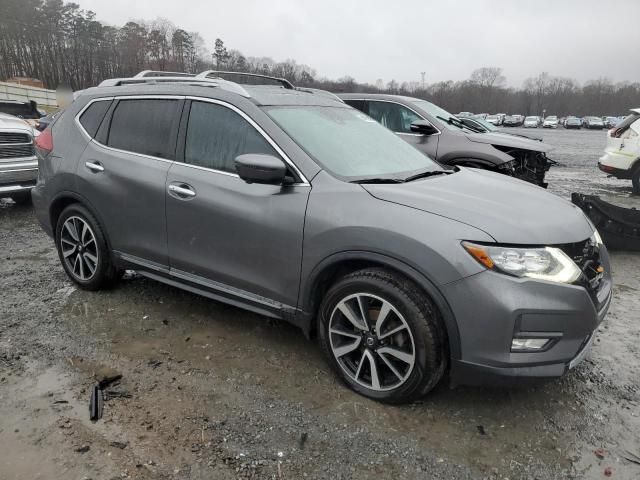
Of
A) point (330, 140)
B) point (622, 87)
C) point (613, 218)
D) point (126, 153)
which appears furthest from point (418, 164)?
point (622, 87)

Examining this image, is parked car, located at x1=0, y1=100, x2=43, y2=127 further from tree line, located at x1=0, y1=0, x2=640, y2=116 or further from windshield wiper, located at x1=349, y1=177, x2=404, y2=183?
tree line, located at x1=0, y1=0, x2=640, y2=116

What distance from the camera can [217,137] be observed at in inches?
131

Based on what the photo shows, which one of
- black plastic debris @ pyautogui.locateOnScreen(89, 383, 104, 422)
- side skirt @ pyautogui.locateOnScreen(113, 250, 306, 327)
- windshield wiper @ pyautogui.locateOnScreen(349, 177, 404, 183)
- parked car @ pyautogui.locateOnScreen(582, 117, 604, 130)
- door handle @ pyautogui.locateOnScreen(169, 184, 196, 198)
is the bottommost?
parked car @ pyautogui.locateOnScreen(582, 117, 604, 130)

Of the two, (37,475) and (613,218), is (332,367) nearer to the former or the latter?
(37,475)

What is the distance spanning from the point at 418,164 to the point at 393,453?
204 centimetres

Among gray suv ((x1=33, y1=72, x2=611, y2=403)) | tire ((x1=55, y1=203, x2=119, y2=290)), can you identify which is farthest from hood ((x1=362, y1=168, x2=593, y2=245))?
tire ((x1=55, y1=203, x2=119, y2=290))

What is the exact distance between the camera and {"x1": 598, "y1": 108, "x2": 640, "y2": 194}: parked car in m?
10.5

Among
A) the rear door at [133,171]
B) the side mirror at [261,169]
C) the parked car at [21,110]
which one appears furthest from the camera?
the parked car at [21,110]

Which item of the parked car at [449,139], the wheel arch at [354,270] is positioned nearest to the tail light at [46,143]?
the wheel arch at [354,270]

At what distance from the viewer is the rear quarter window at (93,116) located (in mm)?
4027

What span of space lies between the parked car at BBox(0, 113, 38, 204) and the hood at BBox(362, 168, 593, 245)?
262 inches

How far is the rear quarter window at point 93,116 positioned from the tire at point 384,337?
2.62m

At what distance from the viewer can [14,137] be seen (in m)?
7.49

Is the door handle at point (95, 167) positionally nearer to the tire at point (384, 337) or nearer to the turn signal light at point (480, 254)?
the tire at point (384, 337)
